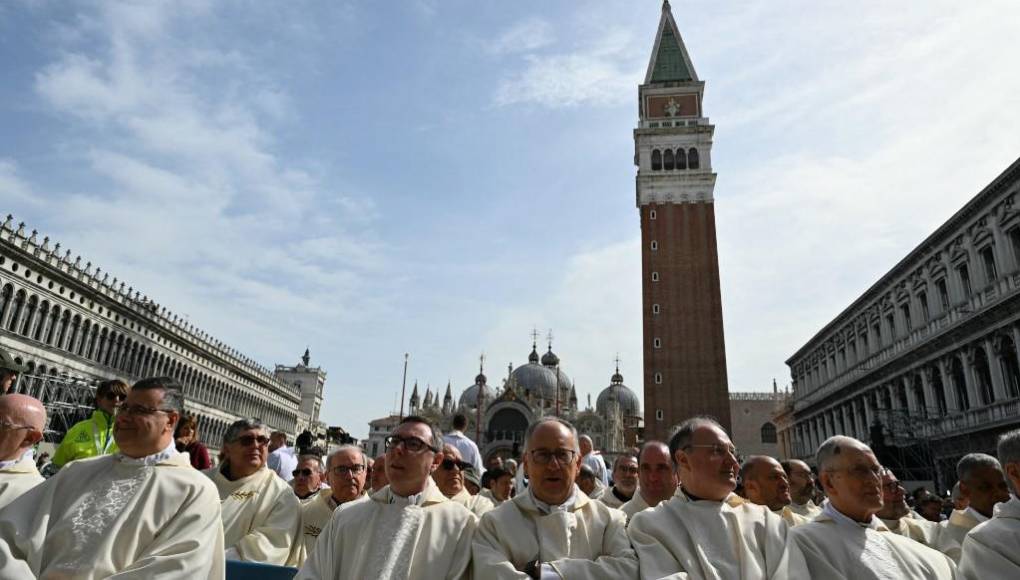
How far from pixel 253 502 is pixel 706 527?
3535 millimetres

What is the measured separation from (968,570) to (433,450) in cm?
345

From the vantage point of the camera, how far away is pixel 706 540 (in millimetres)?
3514

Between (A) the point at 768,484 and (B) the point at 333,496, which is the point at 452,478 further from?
(A) the point at 768,484

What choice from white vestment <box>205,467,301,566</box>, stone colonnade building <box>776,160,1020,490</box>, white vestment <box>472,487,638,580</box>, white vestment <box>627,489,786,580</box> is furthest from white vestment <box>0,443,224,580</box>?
stone colonnade building <box>776,160,1020,490</box>

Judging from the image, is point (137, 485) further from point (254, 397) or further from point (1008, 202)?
point (254, 397)

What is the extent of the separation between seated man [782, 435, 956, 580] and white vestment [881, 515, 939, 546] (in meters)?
1.63

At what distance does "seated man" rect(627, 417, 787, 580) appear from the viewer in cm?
340

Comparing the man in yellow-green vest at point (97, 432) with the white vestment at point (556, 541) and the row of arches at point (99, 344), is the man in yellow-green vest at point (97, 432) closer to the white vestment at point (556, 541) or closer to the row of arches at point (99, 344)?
the white vestment at point (556, 541)

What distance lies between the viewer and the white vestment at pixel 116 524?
3.12 m

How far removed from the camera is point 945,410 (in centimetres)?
2414

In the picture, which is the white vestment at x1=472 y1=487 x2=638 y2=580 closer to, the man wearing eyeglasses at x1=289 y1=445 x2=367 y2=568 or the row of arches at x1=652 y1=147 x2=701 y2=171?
the man wearing eyeglasses at x1=289 y1=445 x2=367 y2=568

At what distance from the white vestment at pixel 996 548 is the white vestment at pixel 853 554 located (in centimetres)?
21

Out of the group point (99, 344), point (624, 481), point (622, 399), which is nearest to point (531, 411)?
point (622, 399)

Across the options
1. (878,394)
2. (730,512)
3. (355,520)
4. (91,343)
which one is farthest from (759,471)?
(91,343)
